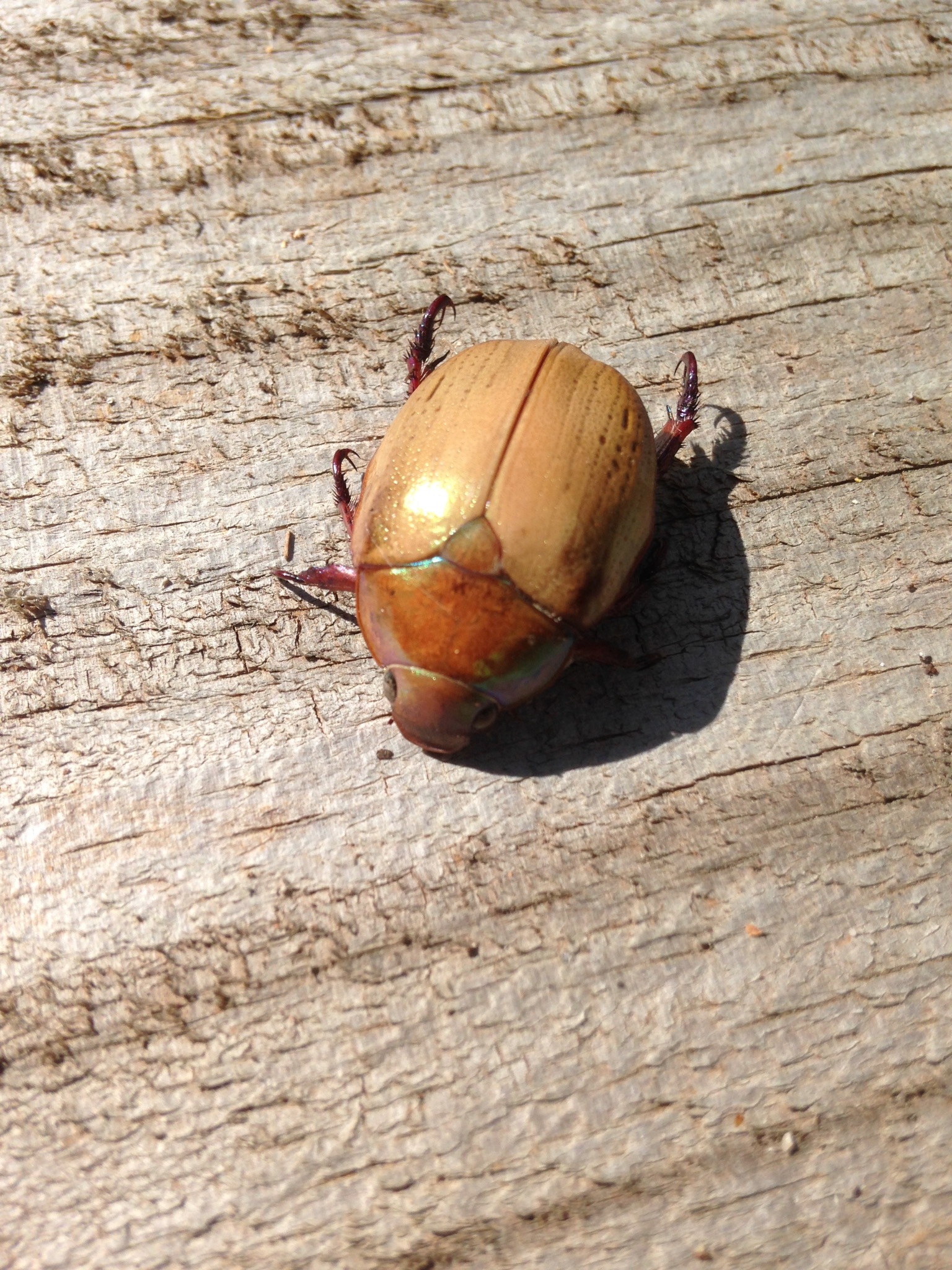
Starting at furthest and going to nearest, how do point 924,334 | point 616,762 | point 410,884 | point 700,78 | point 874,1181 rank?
point 700,78
point 924,334
point 616,762
point 410,884
point 874,1181

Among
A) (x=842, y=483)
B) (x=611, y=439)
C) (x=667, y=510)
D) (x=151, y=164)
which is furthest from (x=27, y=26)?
(x=842, y=483)

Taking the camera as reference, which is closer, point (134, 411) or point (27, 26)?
point (134, 411)

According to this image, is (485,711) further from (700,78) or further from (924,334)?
(700,78)

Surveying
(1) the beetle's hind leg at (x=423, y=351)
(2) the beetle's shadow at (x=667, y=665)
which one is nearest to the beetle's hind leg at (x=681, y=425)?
(2) the beetle's shadow at (x=667, y=665)

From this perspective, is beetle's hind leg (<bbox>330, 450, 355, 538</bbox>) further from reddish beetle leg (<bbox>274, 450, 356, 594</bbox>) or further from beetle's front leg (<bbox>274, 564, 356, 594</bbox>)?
beetle's front leg (<bbox>274, 564, 356, 594</bbox>)

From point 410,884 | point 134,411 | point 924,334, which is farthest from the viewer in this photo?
point 924,334

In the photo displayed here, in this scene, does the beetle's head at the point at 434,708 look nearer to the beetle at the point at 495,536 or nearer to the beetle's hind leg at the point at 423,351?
the beetle at the point at 495,536

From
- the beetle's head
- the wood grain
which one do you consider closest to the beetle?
the beetle's head

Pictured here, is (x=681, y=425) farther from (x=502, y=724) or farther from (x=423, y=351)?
(x=502, y=724)
